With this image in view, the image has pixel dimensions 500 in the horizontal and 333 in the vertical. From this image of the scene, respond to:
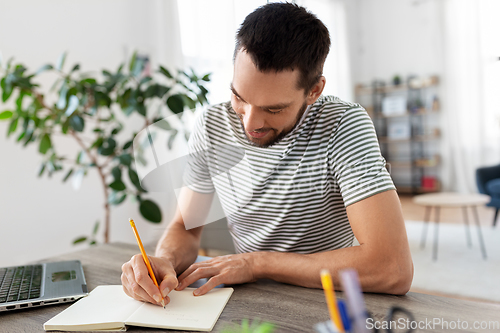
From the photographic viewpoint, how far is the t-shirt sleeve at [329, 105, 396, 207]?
0.89m

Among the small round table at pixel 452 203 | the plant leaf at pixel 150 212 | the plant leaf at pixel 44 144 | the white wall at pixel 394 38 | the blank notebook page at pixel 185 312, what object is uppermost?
the white wall at pixel 394 38

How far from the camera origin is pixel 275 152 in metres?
1.07

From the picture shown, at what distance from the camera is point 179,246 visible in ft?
3.39

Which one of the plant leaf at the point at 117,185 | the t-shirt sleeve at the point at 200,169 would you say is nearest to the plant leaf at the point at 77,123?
the plant leaf at the point at 117,185

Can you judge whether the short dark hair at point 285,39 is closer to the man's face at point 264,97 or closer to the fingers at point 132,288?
the man's face at point 264,97

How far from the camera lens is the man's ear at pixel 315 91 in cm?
97

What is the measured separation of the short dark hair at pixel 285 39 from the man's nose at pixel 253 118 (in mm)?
94

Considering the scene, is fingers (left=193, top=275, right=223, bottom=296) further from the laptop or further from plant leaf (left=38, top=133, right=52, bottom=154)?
plant leaf (left=38, top=133, right=52, bottom=154)

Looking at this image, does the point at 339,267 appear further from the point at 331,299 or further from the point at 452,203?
the point at 452,203

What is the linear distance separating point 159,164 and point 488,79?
496 centimetres

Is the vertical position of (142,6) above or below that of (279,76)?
above

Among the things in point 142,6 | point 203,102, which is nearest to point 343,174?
point 203,102

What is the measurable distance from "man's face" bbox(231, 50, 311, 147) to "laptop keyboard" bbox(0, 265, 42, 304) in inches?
22.7

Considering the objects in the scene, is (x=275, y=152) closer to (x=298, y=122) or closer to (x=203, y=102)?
(x=298, y=122)
